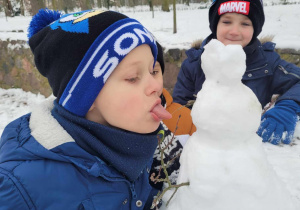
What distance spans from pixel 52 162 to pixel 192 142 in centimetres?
50

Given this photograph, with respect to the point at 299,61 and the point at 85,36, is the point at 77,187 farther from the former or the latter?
the point at 299,61

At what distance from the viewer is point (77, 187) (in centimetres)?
82

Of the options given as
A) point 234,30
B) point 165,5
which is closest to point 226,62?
point 234,30

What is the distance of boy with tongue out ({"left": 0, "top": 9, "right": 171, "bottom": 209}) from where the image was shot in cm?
80

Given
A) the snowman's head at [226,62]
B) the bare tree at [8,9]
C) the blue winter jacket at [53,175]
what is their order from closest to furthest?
the snowman's head at [226,62]
the blue winter jacket at [53,175]
the bare tree at [8,9]

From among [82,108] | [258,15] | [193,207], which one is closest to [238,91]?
[193,207]

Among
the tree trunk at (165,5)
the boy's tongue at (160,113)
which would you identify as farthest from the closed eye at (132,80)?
the tree trunk at (165,5)

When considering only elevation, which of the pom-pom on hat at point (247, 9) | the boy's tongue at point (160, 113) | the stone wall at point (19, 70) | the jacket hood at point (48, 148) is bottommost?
the stone wall at point (19, 70)

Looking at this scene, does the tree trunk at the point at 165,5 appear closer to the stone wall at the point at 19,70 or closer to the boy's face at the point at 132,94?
the stone wall at the point at 19,70

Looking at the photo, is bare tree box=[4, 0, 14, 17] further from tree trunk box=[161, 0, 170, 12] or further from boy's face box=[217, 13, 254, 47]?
boy's face box=[217, 13, 254, 47]

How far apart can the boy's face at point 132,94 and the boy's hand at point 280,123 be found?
0.99m

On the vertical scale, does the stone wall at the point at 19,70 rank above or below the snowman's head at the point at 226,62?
below

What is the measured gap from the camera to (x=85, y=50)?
831 millimetres

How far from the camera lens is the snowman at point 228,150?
0.61 m
